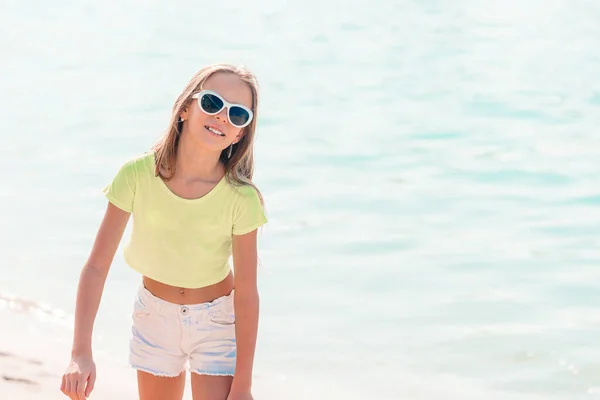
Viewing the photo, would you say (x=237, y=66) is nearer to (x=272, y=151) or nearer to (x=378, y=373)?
(x=378, y=373)

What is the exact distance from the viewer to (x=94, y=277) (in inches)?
119

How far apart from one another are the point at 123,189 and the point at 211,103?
375 mm

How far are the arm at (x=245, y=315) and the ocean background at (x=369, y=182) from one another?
69.7 inches

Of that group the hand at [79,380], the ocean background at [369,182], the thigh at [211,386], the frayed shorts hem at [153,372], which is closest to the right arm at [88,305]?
the hand at [79,380]

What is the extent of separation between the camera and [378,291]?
19.7 feet

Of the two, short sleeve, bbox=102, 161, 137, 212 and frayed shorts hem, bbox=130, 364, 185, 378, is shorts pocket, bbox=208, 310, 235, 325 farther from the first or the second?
short sleeve, bbox=102, 161, 137, 212

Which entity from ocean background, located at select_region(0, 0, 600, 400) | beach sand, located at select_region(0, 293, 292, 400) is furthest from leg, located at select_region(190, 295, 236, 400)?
ocean background, located at select_region(0, 0, 600, 400)

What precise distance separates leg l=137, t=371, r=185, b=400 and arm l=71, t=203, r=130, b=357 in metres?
0.34

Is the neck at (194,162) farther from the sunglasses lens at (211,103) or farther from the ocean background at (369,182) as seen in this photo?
the ocean background at (369,182)

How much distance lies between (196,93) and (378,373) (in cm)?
241

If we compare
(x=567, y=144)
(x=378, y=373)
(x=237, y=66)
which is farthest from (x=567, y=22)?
(x=237, y=66)

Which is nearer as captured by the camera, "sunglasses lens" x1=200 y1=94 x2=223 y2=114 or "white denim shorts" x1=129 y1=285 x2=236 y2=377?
"sunglasses lens" x1=200 y1=94 x2=223 y2=114

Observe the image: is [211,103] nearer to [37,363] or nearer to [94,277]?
[94,277]

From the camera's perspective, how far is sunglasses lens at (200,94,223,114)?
9.84ft
